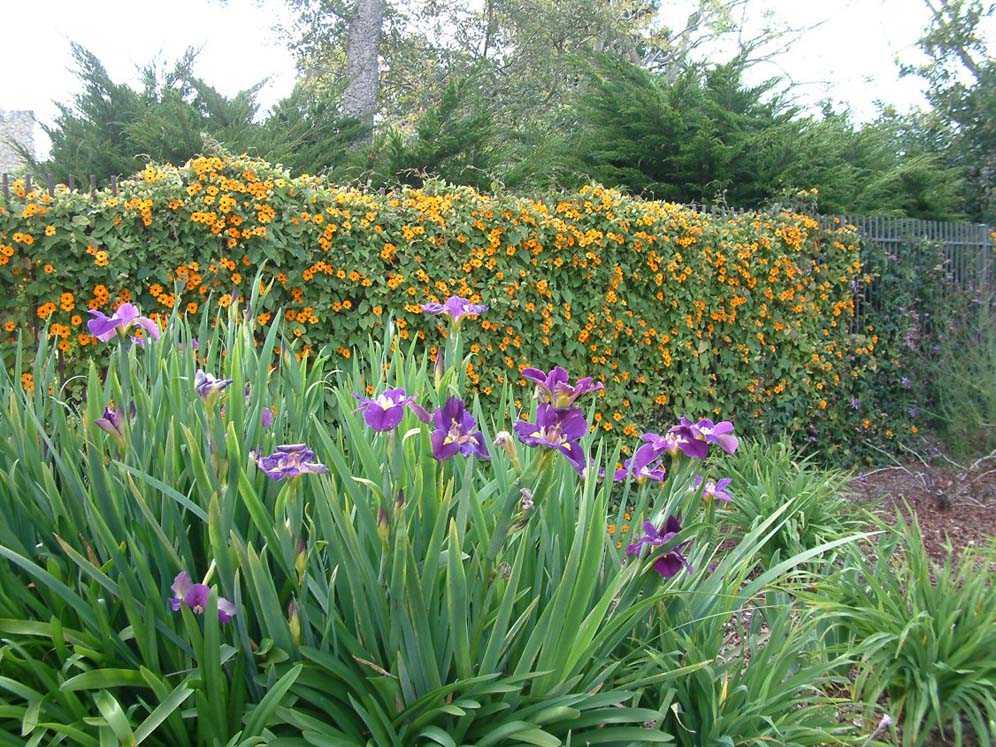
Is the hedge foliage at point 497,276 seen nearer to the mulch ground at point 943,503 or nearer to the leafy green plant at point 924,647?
the mulch ground at point 943,503

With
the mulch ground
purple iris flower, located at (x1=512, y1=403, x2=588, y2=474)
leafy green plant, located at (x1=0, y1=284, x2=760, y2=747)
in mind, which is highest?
purple iris flower, located at (x1=512, y1=403, x2=588, y2=474)

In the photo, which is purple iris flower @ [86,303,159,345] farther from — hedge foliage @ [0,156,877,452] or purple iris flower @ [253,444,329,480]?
purple iris flower @ [253,444,329,480]

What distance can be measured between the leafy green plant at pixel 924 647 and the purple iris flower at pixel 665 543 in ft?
2.69

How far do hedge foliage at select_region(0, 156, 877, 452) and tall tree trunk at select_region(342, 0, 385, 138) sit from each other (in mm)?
7393

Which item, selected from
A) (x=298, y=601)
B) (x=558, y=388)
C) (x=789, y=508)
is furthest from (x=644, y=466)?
(x=789, y=508)

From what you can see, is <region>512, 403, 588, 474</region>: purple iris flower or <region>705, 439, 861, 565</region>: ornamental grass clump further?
<region>705, 439, 861, 565</region>: ornamental grass clump

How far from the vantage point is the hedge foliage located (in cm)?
328

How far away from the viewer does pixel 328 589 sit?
4.82 ft

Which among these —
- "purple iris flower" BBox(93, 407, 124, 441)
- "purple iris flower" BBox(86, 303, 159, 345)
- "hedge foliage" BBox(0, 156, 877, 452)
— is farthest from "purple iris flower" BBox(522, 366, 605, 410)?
"hedge foliage" BBox(0, 156, 877, 452)

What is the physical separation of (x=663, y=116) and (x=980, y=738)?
21.7ft

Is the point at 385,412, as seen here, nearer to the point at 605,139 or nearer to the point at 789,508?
the point at 789,508

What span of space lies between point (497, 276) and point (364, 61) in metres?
8.55

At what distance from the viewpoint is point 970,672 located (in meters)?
2.24

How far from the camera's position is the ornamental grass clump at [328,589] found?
1354 mm
